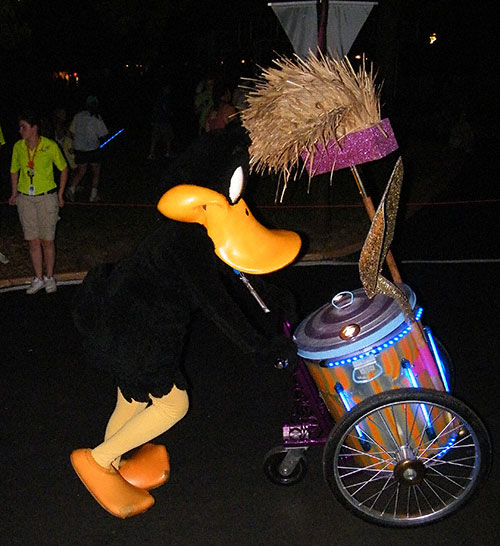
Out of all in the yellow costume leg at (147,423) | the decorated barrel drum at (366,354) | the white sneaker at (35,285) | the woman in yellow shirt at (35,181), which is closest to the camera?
the decorated barrel drum at (366,354)

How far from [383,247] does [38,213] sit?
410 centimetres

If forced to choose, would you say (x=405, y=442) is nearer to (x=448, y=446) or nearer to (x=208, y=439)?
(x=448, y=446)

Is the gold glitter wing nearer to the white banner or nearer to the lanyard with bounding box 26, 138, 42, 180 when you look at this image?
the lanyard with bounding box 26, 138, 42, 180

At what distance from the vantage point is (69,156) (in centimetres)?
1021

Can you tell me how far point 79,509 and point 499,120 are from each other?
2430 cm

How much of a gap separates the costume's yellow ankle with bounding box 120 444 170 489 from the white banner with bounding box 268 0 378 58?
527cm

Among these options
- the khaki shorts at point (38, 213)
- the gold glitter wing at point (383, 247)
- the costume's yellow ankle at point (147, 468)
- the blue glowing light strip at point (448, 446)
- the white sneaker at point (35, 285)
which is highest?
the gold glitter wing at point (383, 247)

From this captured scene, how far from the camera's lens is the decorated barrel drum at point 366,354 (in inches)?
114

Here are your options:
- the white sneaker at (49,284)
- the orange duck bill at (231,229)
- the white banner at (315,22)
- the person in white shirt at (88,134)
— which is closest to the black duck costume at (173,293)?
the orange duck bill at (231,229)

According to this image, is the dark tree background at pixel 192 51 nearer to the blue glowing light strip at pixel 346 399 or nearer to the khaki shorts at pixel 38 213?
the khaki shorts at pixel 38 213

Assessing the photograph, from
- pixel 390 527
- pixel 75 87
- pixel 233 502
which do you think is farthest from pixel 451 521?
pixel 75 87

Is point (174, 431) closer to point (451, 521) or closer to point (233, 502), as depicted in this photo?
point (233, 502)

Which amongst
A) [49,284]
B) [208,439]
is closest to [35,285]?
[49,284]

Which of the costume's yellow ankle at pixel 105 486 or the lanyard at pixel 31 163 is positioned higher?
the lanyard at pixel 31 163
